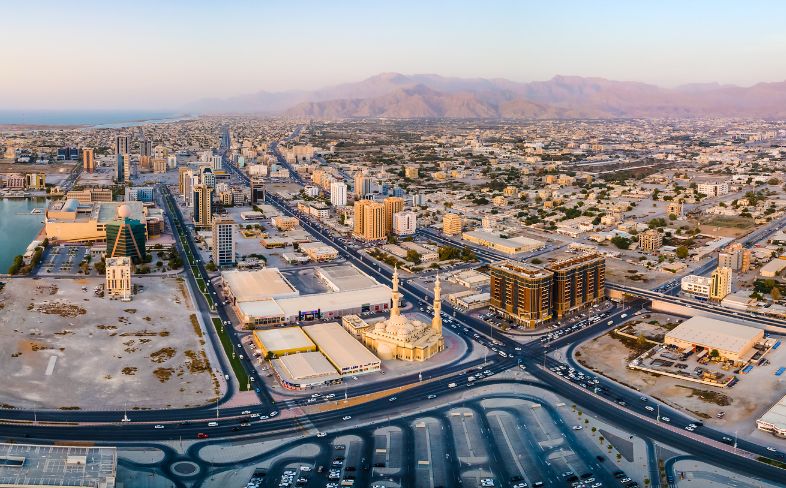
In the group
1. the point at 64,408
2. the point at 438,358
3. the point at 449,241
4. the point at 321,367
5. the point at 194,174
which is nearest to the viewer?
the point at 64,408

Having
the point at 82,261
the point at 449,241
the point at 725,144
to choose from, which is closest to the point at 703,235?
the point at 449,241

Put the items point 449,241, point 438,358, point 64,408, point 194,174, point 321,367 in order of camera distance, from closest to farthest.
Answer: point 64,408 → point 321,367 → point 438,358 → point 449,241 → point 194,174

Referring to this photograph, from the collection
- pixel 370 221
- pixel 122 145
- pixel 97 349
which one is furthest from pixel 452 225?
pixel 122 145

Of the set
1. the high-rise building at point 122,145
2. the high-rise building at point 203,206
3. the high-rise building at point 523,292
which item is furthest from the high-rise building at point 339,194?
the high-rise building at point 122,145

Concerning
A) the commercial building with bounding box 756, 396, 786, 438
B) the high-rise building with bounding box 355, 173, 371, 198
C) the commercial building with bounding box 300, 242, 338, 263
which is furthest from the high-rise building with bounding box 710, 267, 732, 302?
the high-rise building with bounding box 355, 173, 371, 198

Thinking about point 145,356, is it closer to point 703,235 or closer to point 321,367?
point 321,367

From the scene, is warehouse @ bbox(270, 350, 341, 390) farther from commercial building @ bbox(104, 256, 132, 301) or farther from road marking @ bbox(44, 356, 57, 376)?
commercial building @ bbox(104, 256, 132, 301)
